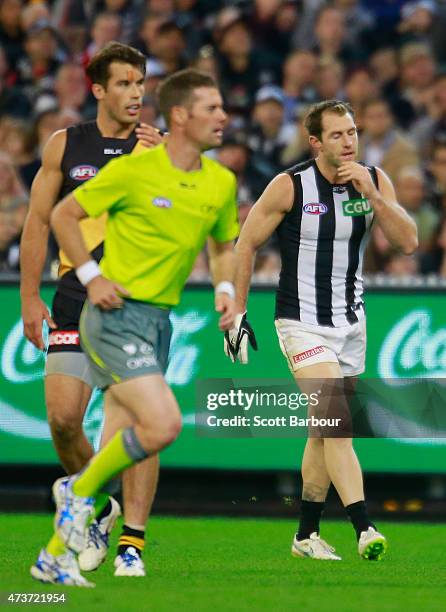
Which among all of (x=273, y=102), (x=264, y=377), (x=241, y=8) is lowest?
(x=264, y=377)

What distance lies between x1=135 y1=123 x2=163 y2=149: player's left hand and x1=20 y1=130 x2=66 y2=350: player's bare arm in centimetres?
38

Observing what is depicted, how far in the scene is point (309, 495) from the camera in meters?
8.20

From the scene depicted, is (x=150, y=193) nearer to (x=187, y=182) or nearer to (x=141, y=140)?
(x=187, y=182)

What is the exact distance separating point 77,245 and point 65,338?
3.56 ft

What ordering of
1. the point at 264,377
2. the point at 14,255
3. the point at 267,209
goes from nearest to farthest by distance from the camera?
the point at 267,209 → the point at 264,377 → the point at 14,255

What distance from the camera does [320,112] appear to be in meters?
8.04

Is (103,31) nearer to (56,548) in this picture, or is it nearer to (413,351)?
(413,351)

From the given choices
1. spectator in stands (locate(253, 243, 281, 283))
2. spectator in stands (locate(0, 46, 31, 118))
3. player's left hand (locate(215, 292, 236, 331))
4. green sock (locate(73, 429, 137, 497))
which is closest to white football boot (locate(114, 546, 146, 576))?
green sock (locate(73, 429, 137, 497))

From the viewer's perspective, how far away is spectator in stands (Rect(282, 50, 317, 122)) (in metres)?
14.0

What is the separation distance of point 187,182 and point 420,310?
177 inches

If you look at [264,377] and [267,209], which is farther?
[264,377]

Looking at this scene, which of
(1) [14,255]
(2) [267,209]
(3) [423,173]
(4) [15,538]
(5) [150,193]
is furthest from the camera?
(3) [423,173]

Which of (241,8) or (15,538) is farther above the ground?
(241,8)

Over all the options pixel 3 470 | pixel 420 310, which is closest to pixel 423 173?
pixel 420 310
